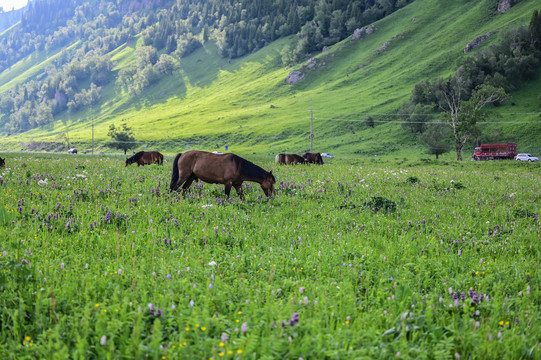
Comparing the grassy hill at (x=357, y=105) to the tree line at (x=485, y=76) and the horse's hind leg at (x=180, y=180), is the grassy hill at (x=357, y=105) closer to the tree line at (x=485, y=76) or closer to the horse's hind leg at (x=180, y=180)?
the tree line at (x=485, y=76)

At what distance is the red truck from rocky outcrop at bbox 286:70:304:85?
428ft

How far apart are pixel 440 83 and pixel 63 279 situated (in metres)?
109

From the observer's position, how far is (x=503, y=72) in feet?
324

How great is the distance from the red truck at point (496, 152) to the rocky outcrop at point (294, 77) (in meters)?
130

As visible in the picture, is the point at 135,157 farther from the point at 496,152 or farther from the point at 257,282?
the point at 496,152

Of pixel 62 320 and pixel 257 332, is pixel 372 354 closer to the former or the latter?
pixel 257 332

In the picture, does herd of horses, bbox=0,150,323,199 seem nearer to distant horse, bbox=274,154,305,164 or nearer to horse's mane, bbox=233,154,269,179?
horse's mane, bbox=233,154,269,179

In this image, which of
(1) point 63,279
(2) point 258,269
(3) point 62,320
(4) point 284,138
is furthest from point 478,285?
(4) point 284,138

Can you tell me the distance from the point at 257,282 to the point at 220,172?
748 cm

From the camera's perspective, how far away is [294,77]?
7495 inches

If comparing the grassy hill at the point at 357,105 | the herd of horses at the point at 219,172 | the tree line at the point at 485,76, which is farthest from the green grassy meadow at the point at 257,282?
the tree line at the point at 485,76

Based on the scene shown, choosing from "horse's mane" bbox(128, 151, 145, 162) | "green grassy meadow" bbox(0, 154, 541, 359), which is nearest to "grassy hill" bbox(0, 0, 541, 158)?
"horse's mane" bbox(128, 151, 145, 162)


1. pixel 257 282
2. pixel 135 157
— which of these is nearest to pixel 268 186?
pixel 257 282

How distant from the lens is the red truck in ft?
225
